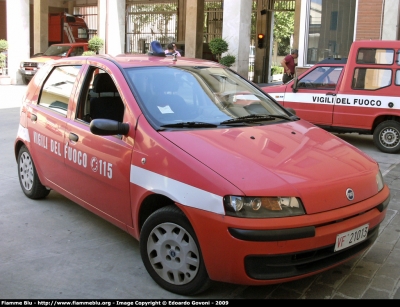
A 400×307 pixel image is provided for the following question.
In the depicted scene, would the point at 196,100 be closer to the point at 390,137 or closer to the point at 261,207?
the point at 261,207

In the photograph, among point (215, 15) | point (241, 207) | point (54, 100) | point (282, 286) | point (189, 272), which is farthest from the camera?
point (215, 15)

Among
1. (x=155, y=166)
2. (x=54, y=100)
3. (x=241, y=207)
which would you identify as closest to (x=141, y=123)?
(x=155, y=166)

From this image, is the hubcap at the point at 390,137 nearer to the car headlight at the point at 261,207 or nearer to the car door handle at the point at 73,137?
the car door handle at the point at 73,137

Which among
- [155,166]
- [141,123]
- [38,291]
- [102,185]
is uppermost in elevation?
[141,123]

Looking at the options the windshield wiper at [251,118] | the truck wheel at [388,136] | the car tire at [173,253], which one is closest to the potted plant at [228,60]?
the truck wheel at [388,136]

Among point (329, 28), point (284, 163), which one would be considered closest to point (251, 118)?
point (284, 163)

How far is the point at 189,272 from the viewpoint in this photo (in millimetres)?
3377

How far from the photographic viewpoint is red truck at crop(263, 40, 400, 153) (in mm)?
8953

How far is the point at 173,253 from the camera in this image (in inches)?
136

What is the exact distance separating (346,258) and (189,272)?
1.07 metres

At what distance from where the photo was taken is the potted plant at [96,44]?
21.6 meters

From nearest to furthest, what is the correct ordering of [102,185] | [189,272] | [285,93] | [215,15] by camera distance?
[189,272] → [102,185] → [285,93] → [215,15]

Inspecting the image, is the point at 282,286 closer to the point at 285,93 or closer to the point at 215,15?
the point at 285,93

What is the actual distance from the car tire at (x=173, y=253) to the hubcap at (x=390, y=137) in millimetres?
6678
